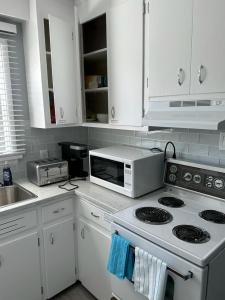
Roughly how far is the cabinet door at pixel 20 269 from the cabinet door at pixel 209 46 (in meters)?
1.56

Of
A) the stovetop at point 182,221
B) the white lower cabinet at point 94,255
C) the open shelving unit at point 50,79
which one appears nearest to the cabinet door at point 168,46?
the stovetop at point 182,221

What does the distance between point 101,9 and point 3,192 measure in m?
1.70

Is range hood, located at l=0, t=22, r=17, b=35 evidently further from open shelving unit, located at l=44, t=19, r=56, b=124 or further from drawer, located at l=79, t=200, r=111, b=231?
drawer, located at l=79, t=200, r=111, b=231

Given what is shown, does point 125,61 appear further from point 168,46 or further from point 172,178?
point 172,178

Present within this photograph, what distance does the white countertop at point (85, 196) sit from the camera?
1.58 metres

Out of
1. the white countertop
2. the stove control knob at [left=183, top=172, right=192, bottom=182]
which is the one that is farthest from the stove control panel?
the white countertop

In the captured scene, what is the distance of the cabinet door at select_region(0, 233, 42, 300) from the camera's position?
1616mm

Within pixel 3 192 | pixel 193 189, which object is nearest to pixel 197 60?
pixel 193 189

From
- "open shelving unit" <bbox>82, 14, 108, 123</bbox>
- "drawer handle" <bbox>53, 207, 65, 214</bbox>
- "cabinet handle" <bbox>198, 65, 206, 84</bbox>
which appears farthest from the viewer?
"open shelving unit" <bbox>82, 14, 108, 123</bbox>

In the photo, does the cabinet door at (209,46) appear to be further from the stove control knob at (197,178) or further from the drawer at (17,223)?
the drawer at (17,223)

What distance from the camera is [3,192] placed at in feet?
6.49

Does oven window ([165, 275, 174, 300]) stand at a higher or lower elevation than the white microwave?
lower

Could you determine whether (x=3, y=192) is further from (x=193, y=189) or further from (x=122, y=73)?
(x=193, y=189)

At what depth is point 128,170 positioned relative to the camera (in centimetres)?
162
